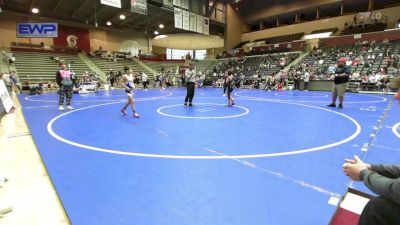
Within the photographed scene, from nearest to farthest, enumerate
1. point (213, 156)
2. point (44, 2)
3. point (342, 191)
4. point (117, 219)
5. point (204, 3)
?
point (117, 219) < point (342, 191) < point (213, 156) < point (44, 2) < point (204, 3)

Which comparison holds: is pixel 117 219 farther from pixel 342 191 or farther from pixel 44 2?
pixel 44 2

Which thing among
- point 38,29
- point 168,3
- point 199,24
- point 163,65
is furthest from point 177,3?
point 163,65

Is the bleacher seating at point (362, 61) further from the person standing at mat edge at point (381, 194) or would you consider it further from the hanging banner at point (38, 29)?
the hanging banner at point (38, 29)

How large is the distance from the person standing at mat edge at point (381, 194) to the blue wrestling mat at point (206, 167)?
2.74 feet

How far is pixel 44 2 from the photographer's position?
23438 mm

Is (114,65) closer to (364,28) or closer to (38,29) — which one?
(38,29)

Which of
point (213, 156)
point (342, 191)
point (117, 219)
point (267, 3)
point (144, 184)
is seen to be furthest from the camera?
point (267, 3)

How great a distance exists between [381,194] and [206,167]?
2.32m

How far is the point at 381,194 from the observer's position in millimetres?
1406

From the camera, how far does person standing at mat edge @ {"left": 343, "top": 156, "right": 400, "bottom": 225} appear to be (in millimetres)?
1356

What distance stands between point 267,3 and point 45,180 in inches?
1512

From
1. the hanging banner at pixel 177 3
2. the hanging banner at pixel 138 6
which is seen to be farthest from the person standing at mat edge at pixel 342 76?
the hanging banner at pixel 177 3

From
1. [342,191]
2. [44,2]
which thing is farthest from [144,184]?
[44,2]

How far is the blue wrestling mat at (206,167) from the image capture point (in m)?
2.42
